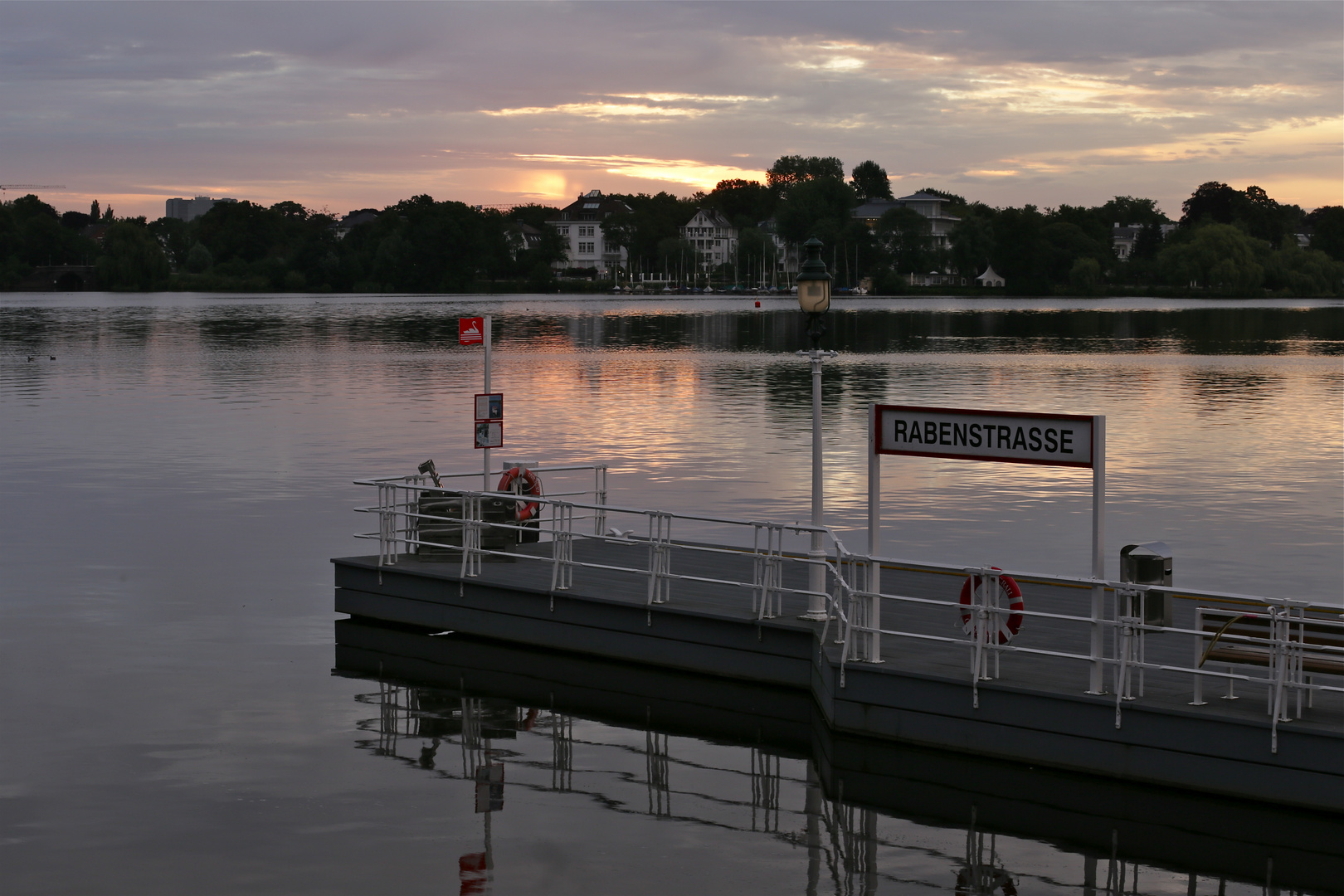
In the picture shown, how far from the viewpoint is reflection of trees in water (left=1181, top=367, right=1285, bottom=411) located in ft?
189

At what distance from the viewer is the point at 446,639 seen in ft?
64.2

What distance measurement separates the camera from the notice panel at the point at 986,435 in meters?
12.9

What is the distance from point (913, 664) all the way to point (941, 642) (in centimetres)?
58

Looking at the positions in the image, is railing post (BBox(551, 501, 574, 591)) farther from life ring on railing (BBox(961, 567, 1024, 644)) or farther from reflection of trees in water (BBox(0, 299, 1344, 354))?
reflection of trees in water (BBox(0, 299, 1344, 354))

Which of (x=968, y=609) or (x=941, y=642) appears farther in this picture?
(x=941, y=642)

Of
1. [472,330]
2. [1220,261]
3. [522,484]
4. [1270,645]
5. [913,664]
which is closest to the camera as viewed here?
[1270,645]

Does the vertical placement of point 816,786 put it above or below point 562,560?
below

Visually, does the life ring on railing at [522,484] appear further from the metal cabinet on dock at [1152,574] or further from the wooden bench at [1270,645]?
the wooden bench at [1270,645]

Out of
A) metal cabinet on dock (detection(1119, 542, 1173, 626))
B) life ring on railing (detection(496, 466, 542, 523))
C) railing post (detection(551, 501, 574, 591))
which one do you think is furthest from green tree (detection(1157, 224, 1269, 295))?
metal cabinet on dock (detection(1119, 542, 1173, 626))

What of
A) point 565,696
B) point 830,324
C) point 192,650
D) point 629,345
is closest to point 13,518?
point 192,650

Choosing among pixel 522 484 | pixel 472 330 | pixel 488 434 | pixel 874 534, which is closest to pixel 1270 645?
pixel 874 534

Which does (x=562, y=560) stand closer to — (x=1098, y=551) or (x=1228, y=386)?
(x=1098, y=551)

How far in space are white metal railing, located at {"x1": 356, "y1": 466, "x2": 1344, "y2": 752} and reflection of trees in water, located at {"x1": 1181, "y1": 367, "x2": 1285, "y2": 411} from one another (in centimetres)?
4018

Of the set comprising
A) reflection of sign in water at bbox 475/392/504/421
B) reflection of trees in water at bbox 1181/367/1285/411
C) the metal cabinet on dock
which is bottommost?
reflection of trees in water at bbox 1181/367/1285/411
